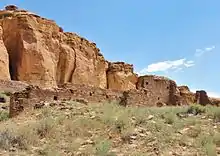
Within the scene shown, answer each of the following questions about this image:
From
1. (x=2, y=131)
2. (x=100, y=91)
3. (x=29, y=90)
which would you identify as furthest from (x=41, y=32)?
(x=2, y=131)

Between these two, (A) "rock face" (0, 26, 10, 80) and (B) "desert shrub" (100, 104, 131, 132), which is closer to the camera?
(B) "desert shrub" (100, 104, 131, 132)

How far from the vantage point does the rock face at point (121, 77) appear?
36.5 meters

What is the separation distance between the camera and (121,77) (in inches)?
1439

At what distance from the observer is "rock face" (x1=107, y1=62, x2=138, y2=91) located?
36500 mm

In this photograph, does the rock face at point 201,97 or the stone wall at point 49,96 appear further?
the rock face at point 201,97

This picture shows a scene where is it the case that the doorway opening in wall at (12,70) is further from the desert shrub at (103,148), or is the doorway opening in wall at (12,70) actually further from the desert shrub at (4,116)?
the desert shrub at (103,148)

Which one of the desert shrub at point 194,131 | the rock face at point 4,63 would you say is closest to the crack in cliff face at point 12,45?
the rock face at point 4,63

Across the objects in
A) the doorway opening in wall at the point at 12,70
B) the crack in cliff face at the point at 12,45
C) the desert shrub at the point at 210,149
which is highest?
the crack in cliff face at the point at 12,45

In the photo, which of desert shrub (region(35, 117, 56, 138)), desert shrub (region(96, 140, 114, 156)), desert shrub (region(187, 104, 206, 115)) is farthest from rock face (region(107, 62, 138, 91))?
desert shrub (region(96, 140, 114, 156))

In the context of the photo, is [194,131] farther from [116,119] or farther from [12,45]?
[12,45]

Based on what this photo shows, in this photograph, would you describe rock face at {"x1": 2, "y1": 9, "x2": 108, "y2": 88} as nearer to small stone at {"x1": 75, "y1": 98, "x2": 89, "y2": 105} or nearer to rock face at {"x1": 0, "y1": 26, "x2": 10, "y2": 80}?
rock face at {"x1": 0, "y1": 26, "x2": 10, "y2": 80}

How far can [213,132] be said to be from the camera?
30.6ft

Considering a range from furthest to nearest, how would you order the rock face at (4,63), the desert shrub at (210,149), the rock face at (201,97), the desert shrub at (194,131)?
the rock face at (201,97)
the rock face at (4,63)
the desert shrub at (194,131)
the desert shrub at (210,149)

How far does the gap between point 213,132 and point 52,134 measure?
151 inches
